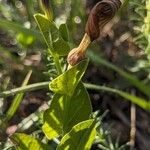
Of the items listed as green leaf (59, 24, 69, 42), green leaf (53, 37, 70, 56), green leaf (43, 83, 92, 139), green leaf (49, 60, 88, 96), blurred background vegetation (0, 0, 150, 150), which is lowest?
blurred background vegetation (0, 0, 150, 150)

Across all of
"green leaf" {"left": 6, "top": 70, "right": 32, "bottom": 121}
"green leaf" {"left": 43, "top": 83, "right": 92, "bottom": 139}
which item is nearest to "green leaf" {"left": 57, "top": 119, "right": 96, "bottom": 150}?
"green leaf" {"left": 43, "top": 83, "right": 92, "bottom": 139}

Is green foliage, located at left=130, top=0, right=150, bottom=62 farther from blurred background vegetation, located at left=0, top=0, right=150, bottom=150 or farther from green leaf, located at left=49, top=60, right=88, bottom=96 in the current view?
green leaf, located at left=49, top=60, right=88, bottom=96

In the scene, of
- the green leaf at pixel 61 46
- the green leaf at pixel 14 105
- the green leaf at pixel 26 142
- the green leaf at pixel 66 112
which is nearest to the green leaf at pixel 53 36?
the green leaf at pixel 61 46

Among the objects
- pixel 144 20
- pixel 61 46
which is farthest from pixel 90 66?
pixel 61 46

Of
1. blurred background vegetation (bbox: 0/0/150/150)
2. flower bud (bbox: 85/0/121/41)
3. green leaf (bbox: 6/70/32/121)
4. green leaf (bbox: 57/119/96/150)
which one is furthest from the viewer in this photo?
blurred background vegetation (bbox: 0/0/150/150)

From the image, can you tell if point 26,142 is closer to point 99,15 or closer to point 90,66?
point 99,15

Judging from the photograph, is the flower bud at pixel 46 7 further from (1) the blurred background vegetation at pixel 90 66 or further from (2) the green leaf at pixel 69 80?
(1) the blurred background vegetation at pixel 90 66
